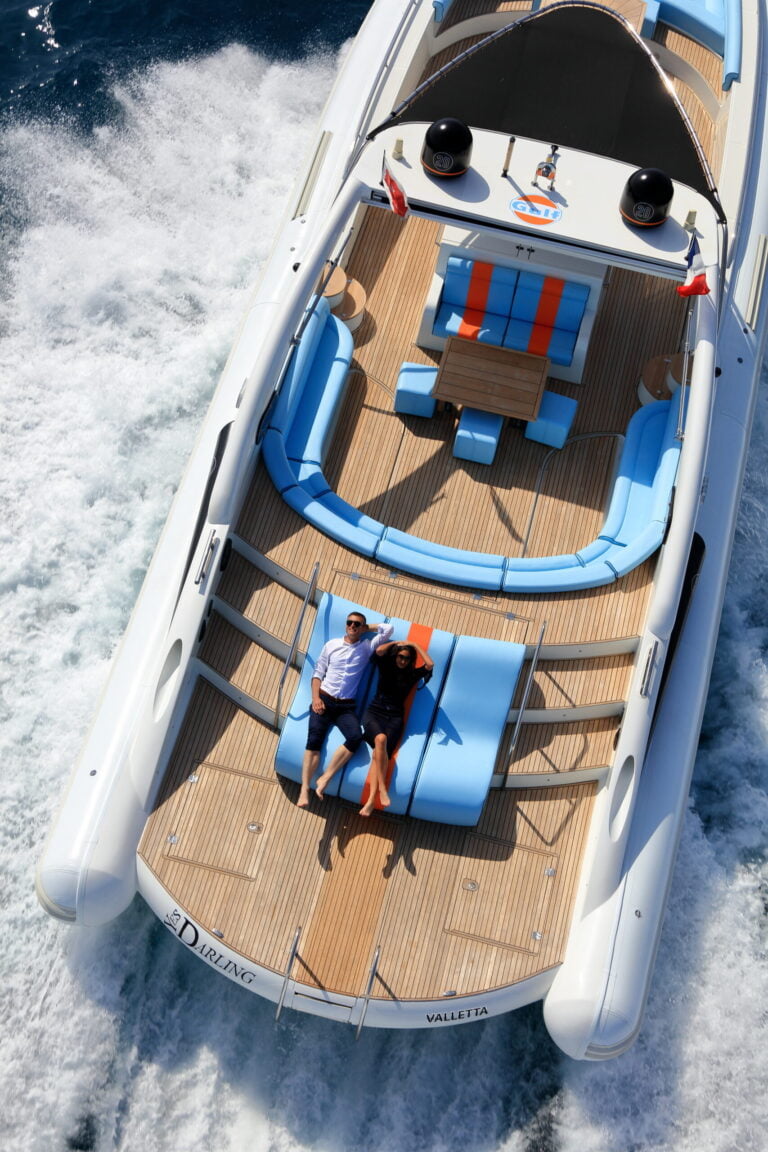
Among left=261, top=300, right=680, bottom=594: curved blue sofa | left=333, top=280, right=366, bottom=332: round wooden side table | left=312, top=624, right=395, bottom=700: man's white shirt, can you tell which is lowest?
left=312, top=624, right=395, bottom=700: man's white shirt

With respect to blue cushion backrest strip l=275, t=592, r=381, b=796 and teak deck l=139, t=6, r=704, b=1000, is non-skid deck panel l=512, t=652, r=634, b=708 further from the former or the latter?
blue cushion backrest strip l=275, t=592, r=381, b=796

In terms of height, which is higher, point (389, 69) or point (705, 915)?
point (389, 69)

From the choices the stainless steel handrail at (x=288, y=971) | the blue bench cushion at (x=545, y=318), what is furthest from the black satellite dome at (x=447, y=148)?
the stainless steel handrail at (x=288, y=971)

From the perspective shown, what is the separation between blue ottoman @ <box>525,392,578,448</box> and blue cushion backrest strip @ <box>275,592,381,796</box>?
1.69 m

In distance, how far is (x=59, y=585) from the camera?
7.36 meters

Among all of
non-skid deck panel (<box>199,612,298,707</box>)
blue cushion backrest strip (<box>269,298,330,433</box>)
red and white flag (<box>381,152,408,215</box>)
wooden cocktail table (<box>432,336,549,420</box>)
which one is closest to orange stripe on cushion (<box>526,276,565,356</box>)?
wooden cocktail table (<box>432,336,549,420</box>)

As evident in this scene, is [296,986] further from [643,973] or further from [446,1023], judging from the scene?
[643,973]

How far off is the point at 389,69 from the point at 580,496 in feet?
12.1

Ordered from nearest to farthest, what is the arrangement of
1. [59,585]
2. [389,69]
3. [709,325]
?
[709,325] → [59,585] → [389,69]

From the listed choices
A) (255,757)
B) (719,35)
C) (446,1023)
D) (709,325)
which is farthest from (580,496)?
(719,35)

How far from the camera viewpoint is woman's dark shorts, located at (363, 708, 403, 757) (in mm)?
5531

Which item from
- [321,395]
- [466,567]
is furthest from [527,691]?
[321,395]

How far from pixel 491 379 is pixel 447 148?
4.44 ft

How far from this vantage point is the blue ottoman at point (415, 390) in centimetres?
661
